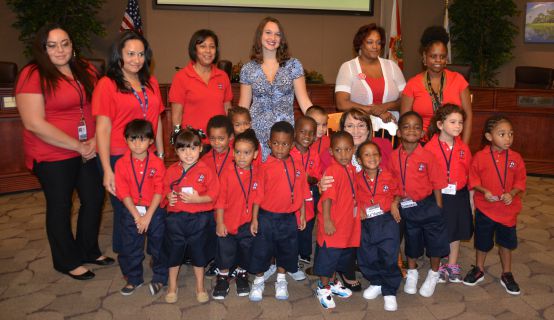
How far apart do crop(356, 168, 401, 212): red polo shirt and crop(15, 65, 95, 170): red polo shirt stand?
1842 mm

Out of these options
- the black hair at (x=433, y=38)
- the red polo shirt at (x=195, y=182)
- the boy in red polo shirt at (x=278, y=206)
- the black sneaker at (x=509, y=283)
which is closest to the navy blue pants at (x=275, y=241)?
the boy in red polo shirt at (x=278, y=206)

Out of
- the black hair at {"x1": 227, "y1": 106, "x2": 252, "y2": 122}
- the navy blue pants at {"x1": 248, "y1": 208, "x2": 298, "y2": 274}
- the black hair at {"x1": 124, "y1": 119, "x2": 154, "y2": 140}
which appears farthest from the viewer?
the black hair at {"x1": 227, "y1": 106, "x2": 252, "y2": 122}

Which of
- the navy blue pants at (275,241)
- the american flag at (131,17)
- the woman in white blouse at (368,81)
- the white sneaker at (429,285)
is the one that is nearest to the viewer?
the navy blue pants at (275,241)

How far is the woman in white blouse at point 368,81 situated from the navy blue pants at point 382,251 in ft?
3.03

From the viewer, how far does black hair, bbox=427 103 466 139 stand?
3.08m

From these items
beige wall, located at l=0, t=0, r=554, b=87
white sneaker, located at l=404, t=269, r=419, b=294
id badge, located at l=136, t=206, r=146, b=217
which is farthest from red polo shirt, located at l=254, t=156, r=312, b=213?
beige wall, located at l=0, t=0, r=554, b=87

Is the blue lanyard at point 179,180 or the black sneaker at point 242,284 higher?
the blue lanyard at point 179,180

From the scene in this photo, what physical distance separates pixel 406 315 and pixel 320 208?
822 mm

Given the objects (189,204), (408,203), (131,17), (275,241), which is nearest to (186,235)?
(189,204)

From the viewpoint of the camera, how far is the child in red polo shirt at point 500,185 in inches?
119

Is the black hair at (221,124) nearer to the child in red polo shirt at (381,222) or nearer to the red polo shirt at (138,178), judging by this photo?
the red polo shirt at (138,178)

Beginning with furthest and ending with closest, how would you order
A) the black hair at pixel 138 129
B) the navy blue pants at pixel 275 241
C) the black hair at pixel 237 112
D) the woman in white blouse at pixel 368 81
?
the woman in white blouse at pixel 368 81
the black hair at pixel 237 112
the navy blue pants at pixel 275 241
the black hair at pixel 138 129

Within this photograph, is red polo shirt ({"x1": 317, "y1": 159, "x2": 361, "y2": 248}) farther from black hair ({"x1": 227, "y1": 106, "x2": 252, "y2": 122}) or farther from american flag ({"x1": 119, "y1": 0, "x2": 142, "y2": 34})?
american flag ({"x1": 119, "y1": 0, "x2": 142, "y2": 34})

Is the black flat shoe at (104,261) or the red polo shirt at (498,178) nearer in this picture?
the red polo shirt at (498,178)
